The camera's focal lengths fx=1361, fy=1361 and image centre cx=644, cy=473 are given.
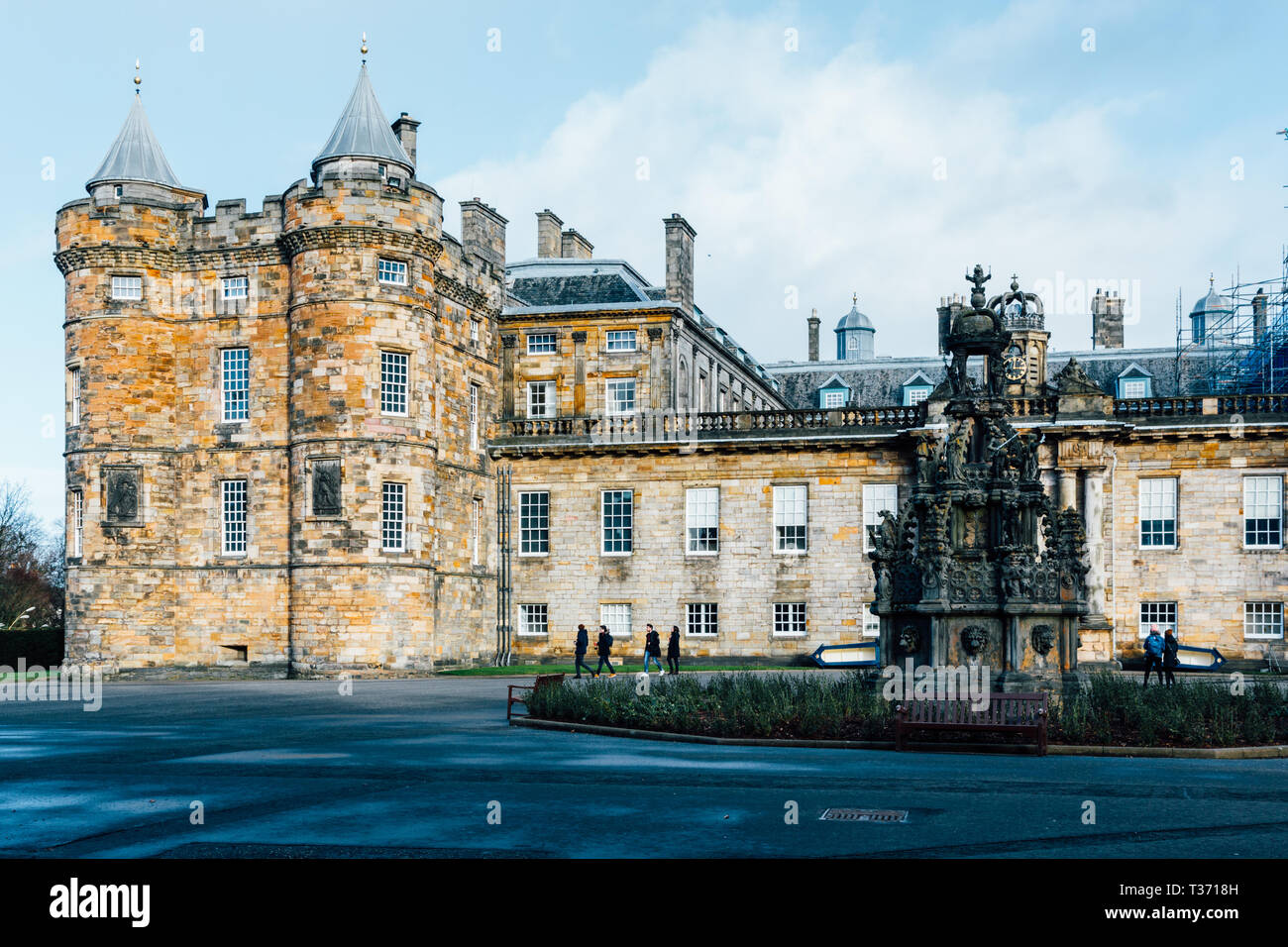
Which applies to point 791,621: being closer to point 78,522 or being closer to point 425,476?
point 425,476

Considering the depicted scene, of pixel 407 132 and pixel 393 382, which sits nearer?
pixel 393 382

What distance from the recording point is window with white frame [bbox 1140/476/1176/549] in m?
42.8

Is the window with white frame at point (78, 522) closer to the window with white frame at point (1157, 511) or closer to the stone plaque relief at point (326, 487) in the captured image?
the stone plaque relief at point (326, 487)

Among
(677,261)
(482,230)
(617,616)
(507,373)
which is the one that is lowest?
(617,616)

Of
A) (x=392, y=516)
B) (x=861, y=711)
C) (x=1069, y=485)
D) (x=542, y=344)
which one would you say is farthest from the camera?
(x=542, y=344)

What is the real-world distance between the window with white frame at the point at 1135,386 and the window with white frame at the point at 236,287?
114ft

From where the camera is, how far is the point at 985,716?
61.2ft

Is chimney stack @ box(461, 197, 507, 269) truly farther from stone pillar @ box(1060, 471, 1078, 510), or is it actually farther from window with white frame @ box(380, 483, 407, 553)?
stone pillar @ box(1060, 471, 1078, 510)

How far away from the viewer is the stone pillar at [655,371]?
160ft

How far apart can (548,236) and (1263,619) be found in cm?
3108

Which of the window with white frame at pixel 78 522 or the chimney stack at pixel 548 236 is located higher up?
the chimney stack at pixel 548 236

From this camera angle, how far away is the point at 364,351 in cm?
3988

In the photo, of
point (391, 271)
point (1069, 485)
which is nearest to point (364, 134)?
point (391, 271)

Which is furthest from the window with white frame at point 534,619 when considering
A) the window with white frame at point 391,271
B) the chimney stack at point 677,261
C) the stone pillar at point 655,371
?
the window with white frame at point 391,271
